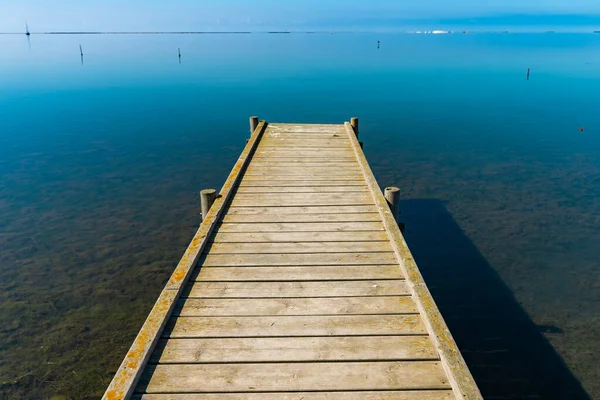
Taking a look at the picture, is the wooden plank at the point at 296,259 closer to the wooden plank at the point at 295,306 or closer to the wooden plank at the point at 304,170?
the wooden plank at the point at 295,306

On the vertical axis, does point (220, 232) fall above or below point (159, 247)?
above

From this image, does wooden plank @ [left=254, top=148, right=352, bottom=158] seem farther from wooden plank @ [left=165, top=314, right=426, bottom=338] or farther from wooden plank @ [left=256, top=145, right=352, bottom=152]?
wooden plank @ [left=165, top=314, right=426, bottom=338]

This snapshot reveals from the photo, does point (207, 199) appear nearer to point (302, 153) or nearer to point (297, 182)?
point (297, 182)

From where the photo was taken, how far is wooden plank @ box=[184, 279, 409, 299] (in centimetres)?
580

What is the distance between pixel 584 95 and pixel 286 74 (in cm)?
3164

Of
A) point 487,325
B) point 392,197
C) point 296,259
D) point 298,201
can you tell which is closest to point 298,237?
point 296,259

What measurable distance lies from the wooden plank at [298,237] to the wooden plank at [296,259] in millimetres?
504

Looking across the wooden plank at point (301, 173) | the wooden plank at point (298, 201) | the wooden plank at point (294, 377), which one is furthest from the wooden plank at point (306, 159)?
the wooden plank at point (294, 377)

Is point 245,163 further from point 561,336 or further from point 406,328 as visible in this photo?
point 561,336

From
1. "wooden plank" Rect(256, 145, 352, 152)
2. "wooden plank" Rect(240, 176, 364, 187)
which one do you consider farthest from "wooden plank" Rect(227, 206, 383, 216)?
"wooden plank" Rect(256, 145, 352, 152)

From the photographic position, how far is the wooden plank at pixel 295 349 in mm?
4699

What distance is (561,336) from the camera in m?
9.62

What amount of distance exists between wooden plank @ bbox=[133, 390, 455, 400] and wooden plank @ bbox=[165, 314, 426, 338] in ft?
2.72

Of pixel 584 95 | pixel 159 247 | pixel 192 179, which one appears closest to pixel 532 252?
pixel 159 247
